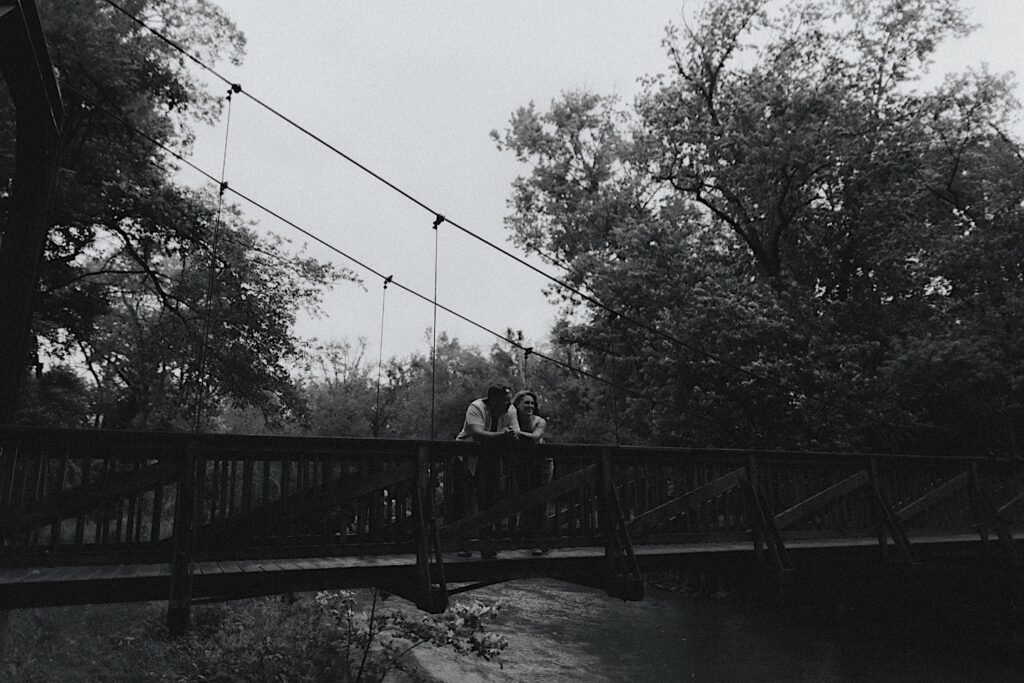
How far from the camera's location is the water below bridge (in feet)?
37.3

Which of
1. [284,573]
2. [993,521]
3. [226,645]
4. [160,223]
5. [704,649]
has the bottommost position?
[704,649]

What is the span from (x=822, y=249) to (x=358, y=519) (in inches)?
668

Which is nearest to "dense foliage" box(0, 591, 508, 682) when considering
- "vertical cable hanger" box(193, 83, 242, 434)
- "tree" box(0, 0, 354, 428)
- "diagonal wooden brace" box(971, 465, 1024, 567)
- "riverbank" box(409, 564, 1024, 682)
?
"riverbank" box(409, 564, 1024, 682)

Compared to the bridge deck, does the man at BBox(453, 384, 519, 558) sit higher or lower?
higher

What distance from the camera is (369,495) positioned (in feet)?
16.9

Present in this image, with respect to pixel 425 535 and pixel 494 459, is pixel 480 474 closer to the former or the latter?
pixel 494 459

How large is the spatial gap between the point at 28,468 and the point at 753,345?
14860 mm

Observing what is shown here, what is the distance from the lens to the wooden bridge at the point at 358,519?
4.07m

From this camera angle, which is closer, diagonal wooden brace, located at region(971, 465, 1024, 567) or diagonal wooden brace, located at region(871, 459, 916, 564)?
diagonal wooden brace, located at region(871, 459, 916, 564)

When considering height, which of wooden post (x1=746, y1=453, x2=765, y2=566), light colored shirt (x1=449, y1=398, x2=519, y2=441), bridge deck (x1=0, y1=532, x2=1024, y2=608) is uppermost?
light colored shirt (x1=449, y1=398, x2=519, y2=441)

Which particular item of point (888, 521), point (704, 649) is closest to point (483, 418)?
point (888, 521)

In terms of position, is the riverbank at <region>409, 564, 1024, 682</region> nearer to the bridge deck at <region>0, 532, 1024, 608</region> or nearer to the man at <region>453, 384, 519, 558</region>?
the bridge deck at <region>0, 532, 1024, 608</region>

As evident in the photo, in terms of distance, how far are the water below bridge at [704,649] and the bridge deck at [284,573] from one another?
6384 mm

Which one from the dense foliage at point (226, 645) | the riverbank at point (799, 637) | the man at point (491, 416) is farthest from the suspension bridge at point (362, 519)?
the dense foliage at point (226, 645)
